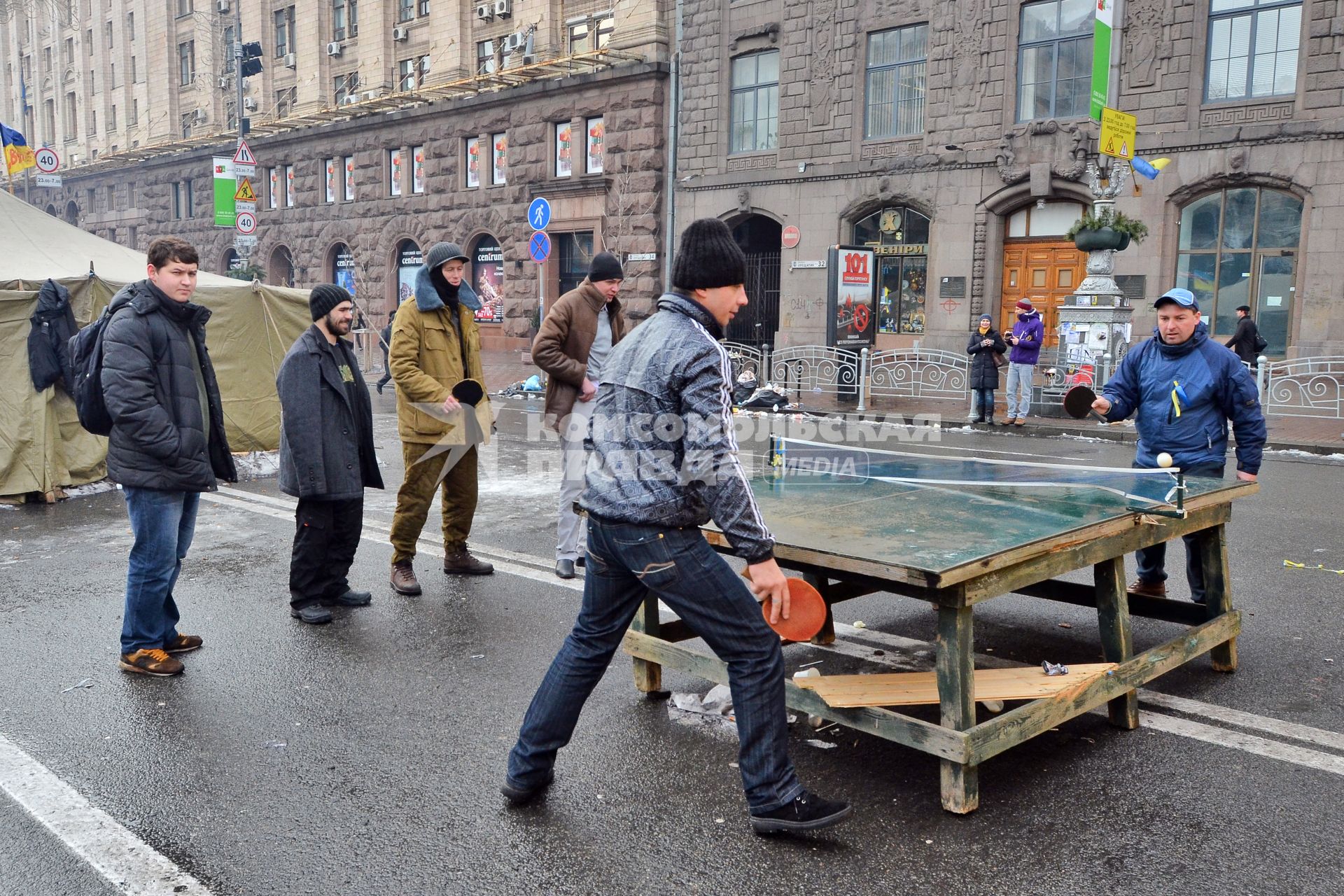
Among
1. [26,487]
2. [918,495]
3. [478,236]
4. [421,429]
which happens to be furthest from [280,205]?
[918,495]

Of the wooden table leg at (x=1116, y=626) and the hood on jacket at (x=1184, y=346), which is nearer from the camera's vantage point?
the wooden table leg at (x=1116, y=626)

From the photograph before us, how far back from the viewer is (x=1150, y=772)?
411 centimetres

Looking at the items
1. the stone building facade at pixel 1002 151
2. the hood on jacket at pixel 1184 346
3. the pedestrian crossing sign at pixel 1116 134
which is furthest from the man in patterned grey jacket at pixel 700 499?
the stone building facade at pixel 1002 151

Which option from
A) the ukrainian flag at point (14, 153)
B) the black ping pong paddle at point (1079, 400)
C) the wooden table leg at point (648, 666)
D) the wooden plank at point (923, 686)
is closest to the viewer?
the wooden plank at point (923, 686)

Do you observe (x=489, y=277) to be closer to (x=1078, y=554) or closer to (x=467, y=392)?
(x=467, y=392)

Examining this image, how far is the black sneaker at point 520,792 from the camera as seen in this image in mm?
3861

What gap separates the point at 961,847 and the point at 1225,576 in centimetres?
248

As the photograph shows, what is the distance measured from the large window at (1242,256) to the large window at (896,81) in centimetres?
607

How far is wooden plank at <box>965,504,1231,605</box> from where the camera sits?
391 centimetres

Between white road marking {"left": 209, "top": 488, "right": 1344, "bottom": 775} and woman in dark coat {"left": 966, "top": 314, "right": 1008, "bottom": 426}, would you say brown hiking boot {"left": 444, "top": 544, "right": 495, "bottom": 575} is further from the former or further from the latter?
woman in dark coat {"left": 966, "top": 314, "right": 1008, "bottom": 426}

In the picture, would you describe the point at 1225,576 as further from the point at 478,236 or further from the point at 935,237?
the point at 478,236

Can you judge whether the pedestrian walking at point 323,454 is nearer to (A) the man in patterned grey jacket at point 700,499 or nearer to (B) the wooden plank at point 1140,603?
(A) the man in patterned grey jacket at point 700,499

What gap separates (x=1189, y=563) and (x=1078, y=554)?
203 centimetres

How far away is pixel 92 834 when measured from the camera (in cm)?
367
